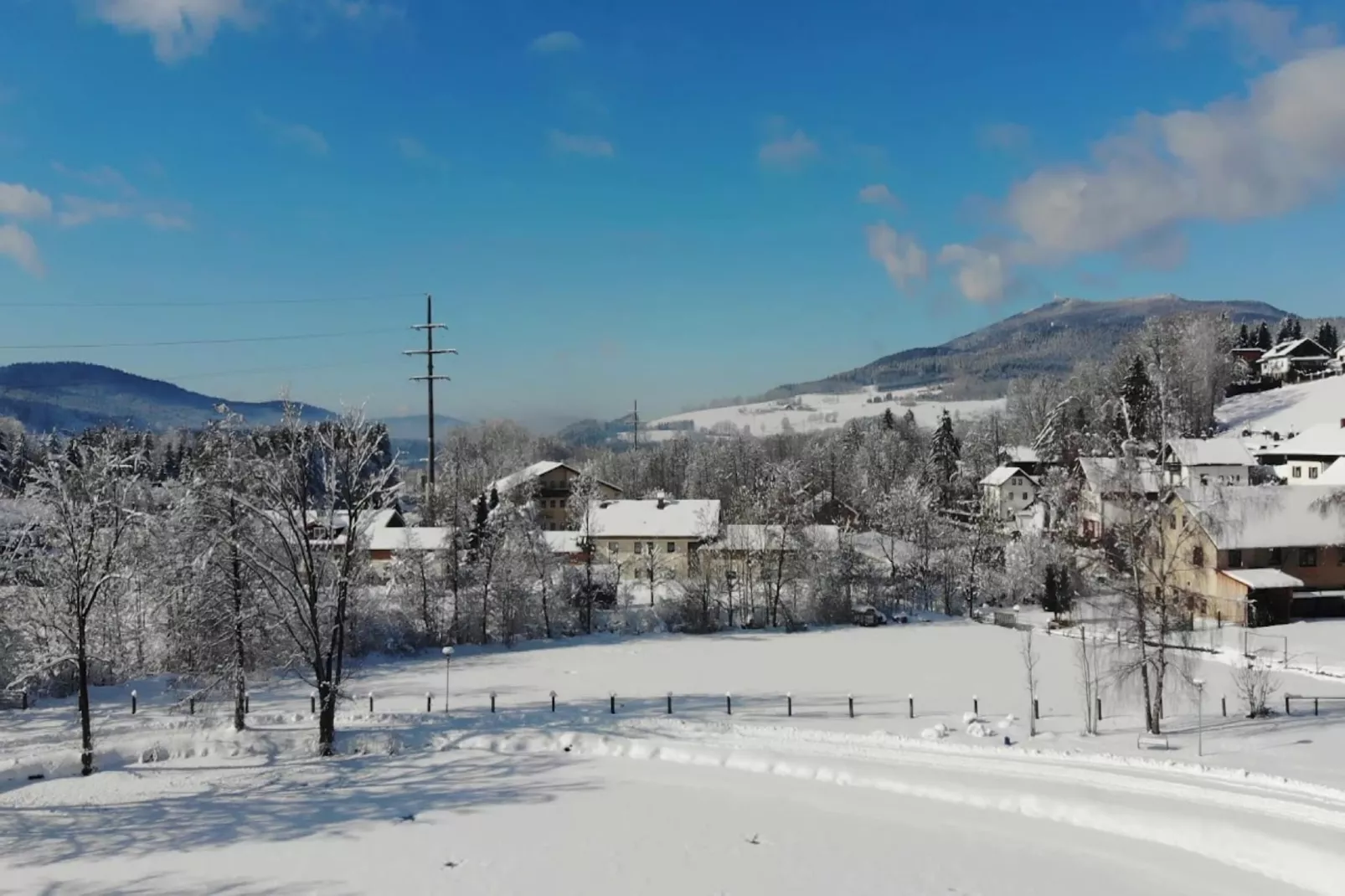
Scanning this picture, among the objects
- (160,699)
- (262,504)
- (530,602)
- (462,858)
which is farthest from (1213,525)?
(160,699)

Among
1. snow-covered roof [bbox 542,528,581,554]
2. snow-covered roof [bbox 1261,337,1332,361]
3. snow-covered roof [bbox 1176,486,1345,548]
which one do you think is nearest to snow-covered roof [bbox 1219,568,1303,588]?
snow-covered roof [bbox 1176,486,1345,548]

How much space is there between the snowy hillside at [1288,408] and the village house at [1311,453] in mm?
18179

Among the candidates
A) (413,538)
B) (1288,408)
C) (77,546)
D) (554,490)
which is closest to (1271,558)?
(413,538)

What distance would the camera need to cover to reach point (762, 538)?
153ft

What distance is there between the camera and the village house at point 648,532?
175 ft

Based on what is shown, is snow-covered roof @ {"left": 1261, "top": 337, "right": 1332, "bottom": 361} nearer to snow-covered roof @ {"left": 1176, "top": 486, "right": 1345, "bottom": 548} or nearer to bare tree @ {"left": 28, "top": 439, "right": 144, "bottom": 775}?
snow-covered roof @ {"left": 1176, "top": 486, "right": 1345, "bottom": 548}

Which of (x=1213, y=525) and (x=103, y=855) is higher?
(x=1213, y=525)

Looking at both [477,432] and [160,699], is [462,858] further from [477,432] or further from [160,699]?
[477,432]

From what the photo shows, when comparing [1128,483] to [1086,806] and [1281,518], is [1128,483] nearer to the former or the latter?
[1086,806]

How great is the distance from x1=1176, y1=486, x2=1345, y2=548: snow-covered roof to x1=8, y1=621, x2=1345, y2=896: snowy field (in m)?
14.6

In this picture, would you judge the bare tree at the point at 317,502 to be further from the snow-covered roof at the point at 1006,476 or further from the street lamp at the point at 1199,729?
the snow-covered roof at the point at 1006,476

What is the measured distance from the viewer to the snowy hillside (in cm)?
8575

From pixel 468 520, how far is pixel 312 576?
2865 cm

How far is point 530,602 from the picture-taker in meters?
41.9
